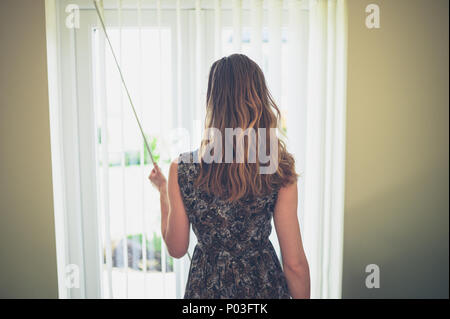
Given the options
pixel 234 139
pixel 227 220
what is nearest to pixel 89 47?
pixel 234 139

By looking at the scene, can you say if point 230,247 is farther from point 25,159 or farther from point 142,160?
point 25,159

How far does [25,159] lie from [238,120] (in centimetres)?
124

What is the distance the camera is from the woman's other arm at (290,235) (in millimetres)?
948

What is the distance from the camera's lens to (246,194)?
93 centimetres

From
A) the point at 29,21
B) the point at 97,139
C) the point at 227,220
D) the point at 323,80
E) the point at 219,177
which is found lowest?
the point at 227,220

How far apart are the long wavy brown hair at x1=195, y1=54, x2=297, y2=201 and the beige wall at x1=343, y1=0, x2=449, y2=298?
0.85 metres

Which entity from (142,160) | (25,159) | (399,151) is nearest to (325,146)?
(399,151)

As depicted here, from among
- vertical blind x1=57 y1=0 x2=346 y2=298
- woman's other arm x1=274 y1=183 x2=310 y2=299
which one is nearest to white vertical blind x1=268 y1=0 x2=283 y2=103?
vertical blind x1=57 y1=0 x2=346 y2=298

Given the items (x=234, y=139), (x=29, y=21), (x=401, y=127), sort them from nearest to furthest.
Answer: (x=234, y=139)
(x=29, y=21)
(x=401, y=127)

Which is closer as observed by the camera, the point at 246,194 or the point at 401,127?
the point at 246,194

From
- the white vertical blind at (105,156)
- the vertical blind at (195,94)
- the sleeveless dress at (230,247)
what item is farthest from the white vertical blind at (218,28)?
the sleeveless dress at (230,247)

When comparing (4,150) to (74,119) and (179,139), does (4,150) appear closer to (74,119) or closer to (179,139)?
(74,119)

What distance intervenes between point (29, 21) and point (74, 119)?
0.53 m

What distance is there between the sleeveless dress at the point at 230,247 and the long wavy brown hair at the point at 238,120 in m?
0.03
